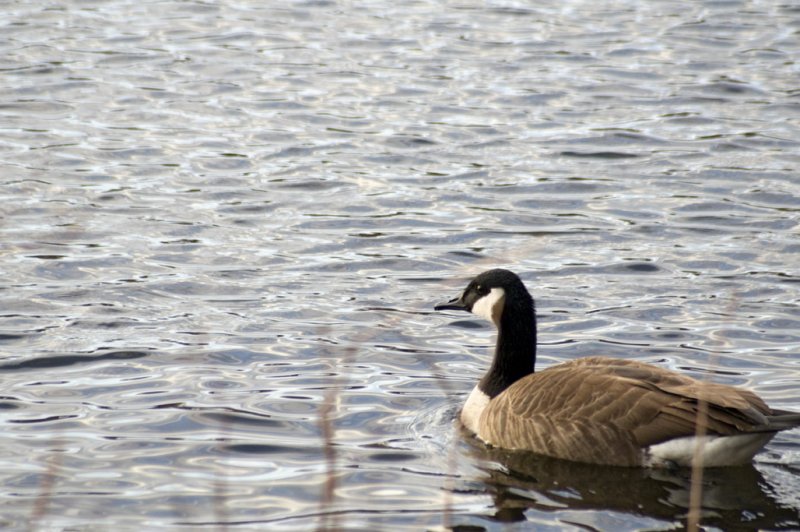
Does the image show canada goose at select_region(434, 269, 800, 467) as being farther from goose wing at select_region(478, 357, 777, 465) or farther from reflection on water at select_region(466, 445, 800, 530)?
reflection on water at select_region(466, 445, 800, 530)

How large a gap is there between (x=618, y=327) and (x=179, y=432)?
4.16 metres

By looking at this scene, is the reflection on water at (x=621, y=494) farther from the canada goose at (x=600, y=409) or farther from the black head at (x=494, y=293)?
the black head at (x=494, y=293)

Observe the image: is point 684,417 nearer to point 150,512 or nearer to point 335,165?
point 150,512

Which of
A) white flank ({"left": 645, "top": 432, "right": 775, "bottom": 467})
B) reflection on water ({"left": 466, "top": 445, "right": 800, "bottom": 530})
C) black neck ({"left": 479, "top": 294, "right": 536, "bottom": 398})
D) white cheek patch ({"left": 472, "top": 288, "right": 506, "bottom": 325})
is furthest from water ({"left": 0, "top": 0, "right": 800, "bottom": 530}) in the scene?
white cheek patch ({"left": 472, "top": 288, "right": 506, "bottom": 325})

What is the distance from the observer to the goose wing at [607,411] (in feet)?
28.2

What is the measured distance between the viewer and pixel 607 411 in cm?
905

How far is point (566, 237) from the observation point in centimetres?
1457

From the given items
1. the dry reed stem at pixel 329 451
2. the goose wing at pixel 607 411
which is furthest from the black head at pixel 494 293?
the dry reed stem at pixel 329 451

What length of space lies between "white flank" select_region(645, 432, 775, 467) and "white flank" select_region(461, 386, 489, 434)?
141cm

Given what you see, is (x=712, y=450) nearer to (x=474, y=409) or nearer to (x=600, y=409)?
(x=600, y=409)

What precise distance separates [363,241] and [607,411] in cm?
571

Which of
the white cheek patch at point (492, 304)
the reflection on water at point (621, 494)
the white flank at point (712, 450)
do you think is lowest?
the reflection on water at point (621, 494)

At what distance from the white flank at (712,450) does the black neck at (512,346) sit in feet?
4.95

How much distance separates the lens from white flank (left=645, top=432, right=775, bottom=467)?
8.51m
